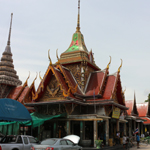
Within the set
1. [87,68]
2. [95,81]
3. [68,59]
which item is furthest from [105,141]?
[68,59]

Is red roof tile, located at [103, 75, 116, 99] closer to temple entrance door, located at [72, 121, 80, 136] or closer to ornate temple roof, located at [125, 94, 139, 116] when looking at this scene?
temple entrance door, located at [72, 121, 80, 136]

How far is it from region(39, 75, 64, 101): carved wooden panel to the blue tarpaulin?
4.57 m

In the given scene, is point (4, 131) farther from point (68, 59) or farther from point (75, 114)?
point (68, 59)

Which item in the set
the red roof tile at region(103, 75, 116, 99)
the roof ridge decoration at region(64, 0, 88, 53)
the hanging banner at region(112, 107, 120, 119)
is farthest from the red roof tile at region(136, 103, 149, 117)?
the roof ridge decoration at region(64, 0, 88, 53)

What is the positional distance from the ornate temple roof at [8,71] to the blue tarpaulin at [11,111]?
1645cm

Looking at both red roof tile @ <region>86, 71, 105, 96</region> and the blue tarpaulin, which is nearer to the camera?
the blue tarpaulin

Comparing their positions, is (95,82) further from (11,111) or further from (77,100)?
(11,111)

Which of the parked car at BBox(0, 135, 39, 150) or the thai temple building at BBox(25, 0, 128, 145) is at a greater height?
the thai temple building at BBox(25, 0, 128, 145)

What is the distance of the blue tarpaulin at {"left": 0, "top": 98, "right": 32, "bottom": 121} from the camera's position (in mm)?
13652

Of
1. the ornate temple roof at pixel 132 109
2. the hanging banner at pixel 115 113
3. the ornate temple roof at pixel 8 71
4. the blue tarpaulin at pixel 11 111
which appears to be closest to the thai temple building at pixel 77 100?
the hanging banner at pixel 115 113

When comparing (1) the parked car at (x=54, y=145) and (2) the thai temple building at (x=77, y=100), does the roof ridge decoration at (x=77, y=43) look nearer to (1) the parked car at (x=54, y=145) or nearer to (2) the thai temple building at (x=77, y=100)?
(2) the thai temple building at (x=77, y=100)

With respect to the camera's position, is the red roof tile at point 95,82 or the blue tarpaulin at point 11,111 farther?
the red roof tile at point 95,82

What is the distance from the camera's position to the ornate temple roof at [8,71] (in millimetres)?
31469

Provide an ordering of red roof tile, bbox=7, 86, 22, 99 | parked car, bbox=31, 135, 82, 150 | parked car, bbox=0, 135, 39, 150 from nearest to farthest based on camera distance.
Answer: parked car, bbox=31, 135, 82, 150
parked car, bbox=0, 135, 39, 150
red roof tile, bbox=7, 86, 22, 99
